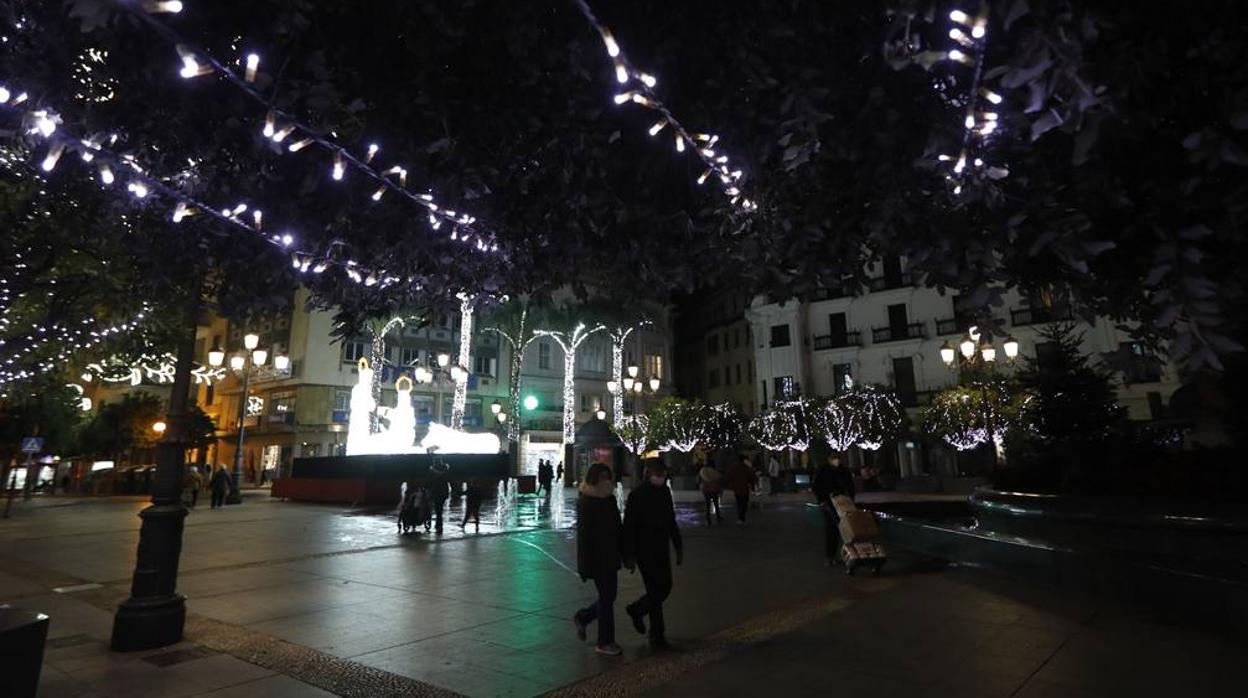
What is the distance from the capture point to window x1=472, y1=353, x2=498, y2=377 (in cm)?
5322

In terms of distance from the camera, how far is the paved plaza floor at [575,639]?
4.88 meters

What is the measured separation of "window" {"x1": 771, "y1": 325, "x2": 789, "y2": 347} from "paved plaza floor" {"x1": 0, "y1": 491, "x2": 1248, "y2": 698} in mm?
38370

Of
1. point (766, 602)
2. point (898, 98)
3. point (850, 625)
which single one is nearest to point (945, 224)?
point (898, 98)

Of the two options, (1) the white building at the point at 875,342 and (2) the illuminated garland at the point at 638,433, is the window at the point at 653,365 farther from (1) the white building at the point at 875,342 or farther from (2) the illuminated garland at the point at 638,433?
(2) the illuminated garland at the point at 638,433

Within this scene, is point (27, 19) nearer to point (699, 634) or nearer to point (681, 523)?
point (699, 634)

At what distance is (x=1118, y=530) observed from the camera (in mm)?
8133

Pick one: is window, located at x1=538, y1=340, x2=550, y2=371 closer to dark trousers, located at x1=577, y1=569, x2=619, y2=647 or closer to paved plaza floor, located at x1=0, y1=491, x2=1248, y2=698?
paved plaza floor, located at x1=0, y1=491, x2=1248, y2=698

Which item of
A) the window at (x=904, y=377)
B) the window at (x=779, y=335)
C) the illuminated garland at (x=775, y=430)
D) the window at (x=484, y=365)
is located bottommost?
the illuminated garland at (x=775, y=430)

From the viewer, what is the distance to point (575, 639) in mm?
6168

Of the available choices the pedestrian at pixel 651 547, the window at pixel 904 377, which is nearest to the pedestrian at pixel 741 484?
the pedestrian at pixel 651 547

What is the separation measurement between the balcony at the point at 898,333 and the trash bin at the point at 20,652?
4513cm

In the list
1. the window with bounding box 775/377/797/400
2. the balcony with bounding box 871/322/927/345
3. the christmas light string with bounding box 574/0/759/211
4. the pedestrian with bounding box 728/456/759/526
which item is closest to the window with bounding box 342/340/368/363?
the window with bounding box 775/377/797/400

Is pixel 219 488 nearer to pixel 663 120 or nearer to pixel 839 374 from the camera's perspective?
pixel 663 120

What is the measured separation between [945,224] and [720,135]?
190cm
